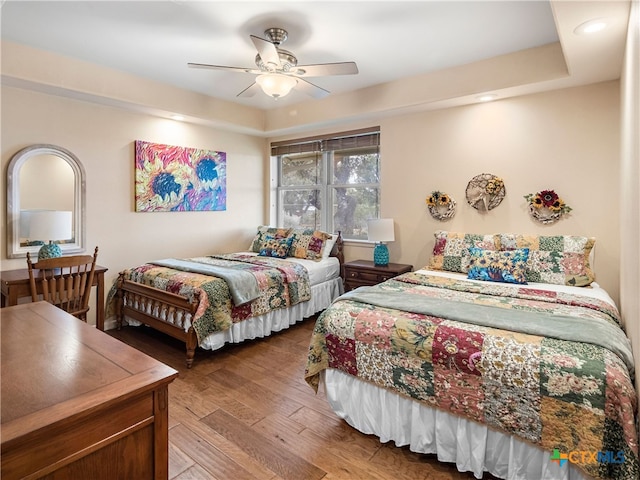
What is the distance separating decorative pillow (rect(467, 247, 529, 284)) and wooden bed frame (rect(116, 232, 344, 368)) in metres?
2.39

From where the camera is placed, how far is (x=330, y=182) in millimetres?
4977

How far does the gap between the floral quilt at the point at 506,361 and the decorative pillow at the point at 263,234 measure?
2430 mm

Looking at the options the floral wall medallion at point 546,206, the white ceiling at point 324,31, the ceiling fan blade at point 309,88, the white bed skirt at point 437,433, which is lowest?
the white bed skirt at point 437,433

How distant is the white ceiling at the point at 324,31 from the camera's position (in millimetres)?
2375

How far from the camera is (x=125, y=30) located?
272 cm

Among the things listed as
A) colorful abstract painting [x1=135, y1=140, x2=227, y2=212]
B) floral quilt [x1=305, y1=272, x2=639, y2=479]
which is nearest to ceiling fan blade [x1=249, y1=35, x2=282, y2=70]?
floral quilt [x1=305, y1=272, x2=639, y2=479]

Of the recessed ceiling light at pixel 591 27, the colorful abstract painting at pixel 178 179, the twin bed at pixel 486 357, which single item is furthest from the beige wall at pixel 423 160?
the recessed ceiling light at pixel 591 27

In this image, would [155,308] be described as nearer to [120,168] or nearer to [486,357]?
[120,168]

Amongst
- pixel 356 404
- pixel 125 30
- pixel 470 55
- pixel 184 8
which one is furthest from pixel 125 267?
pixel 470 55

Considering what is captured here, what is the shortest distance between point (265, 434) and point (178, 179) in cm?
324

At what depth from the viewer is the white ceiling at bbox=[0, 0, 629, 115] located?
2.38 meters

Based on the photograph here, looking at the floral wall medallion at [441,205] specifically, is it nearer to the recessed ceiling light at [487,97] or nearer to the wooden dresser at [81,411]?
the recessed ceiling light at [487,97]

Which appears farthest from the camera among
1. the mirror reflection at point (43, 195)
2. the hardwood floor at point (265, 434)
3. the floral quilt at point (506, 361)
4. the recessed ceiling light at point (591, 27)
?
the mirror reflection at point (43, 195)

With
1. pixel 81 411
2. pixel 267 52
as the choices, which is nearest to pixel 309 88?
pixel 267 52
